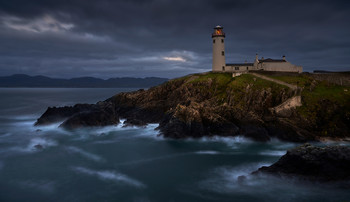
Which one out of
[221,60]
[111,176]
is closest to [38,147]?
[111,176]

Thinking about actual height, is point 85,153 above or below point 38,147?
below

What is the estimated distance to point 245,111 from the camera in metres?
43.1

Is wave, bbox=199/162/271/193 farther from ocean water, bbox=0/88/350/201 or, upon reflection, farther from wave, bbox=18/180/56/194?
wave, bbox=18/180/56/194

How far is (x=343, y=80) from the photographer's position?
5025cm

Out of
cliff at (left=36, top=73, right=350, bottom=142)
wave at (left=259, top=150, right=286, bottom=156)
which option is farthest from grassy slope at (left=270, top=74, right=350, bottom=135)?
wave at (left=259, top=150, right=286, bottom=156)

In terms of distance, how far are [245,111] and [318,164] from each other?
69.5ft

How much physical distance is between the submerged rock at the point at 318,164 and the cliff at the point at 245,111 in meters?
Result: 15.5

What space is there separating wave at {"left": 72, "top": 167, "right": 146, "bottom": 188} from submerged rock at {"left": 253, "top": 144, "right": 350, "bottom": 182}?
14.4 metres

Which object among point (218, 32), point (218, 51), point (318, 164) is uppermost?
point (218, 32)

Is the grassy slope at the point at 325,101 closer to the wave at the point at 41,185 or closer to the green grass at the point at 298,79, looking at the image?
the green grass at the point at 298,79

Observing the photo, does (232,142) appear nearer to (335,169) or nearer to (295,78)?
(335,169)

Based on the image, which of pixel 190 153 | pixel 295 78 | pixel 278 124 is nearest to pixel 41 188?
pixel 190 153

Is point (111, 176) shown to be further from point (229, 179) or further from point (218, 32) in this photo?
point (218, 32)

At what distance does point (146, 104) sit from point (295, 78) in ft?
112
